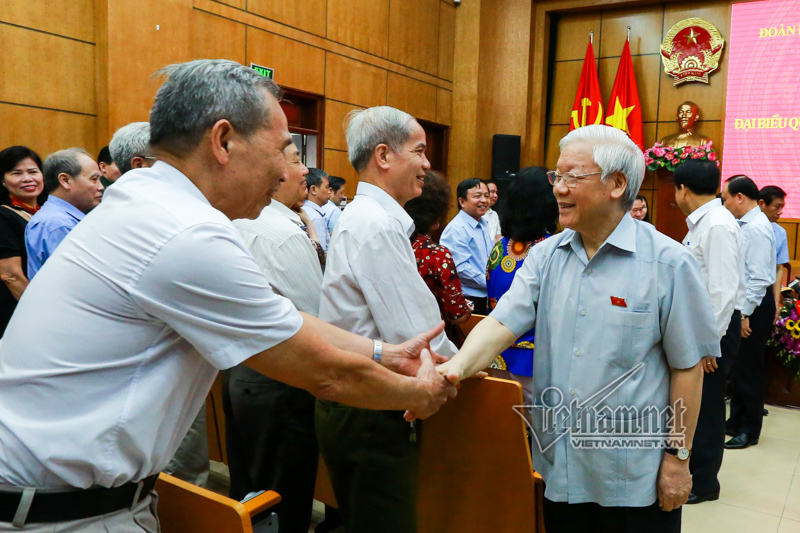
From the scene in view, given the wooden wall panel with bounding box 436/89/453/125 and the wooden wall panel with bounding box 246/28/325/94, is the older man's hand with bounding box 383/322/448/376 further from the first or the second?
the wooden wall panel with bounding box 436/89/453/125

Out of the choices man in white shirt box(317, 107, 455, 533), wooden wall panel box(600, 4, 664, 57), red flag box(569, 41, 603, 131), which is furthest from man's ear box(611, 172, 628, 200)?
wooden wall panel box(600, 4, 664, 57)

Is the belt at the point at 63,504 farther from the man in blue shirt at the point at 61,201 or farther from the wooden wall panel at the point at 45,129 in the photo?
the wooden wall panel at the point at 45,129

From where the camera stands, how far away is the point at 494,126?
32.6 feet

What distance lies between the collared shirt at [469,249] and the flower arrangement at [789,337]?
2.19 m

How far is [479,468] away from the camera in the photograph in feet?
6.43

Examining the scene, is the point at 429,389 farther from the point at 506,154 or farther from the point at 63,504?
the point at 506,154

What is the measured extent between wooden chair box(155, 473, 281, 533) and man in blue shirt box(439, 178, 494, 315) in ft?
11.2

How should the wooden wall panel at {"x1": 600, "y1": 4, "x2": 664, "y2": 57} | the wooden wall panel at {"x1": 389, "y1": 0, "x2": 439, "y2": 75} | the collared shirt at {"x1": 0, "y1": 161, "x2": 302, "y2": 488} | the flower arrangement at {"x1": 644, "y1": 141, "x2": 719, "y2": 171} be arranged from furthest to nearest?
the wooden wall panel at {"x1": 600, "y1": 4, "x2": 664, "y2": 57} < the wooden wall panel at {"x1": 389, "y1": 0, "x2": 439, "y2": 75} < the flower arrangement at {"x1": 644, "y1": 141, "x2": 719, "y2": 171} < the collared shirt at {"x1": 0, "y1": 161, "x2": 302, "y2": 488}

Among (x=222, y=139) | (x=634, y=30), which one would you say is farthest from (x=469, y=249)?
(x=634, y=30)

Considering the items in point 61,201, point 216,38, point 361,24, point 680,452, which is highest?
point 361,24

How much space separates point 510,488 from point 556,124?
9.10m

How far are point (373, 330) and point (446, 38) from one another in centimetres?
875

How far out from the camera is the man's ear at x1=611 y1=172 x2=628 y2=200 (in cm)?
159

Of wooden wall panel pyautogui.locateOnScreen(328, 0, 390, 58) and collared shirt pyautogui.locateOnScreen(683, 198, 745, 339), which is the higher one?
wooden wall panel pyautogui.locateOnScreen(328, 0, 390, 58)
